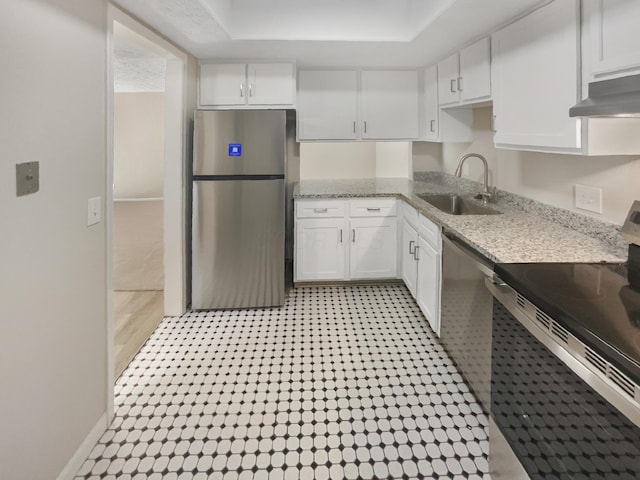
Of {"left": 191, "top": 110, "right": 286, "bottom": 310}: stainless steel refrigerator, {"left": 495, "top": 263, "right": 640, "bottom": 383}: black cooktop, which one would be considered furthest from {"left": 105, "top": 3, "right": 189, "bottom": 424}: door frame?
{"left": 495, "top": 263, "right": 640, "bottom": 383}: black cooktop

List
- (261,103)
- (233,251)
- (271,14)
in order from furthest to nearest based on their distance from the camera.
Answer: (261,103), (233,251), (271,14)

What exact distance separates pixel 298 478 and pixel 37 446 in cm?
94

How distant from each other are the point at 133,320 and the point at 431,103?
312cm

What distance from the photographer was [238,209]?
10.5 ft

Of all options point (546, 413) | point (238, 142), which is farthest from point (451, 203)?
point (546, 413)

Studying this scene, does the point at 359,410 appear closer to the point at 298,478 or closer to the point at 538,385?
the point at 298,478

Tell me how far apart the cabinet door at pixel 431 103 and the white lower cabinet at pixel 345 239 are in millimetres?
711

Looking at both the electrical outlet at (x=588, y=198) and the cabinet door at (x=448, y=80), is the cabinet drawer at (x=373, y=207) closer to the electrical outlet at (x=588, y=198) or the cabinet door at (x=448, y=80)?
the cabinet door at (x=448, y=80)

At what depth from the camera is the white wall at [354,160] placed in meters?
4.44

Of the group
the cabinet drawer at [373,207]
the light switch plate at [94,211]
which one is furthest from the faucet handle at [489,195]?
the light switch plate at [94,211]

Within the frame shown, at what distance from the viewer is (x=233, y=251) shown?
3.25 metres

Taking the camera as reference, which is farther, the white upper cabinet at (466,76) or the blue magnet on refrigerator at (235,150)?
the blue magnet on refrigerator at (235,150)

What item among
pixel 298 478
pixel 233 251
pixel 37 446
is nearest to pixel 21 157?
pixel 37 446

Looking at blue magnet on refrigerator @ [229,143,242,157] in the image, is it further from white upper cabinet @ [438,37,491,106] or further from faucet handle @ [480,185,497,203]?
faucet handle @ [480,185,497,203]
